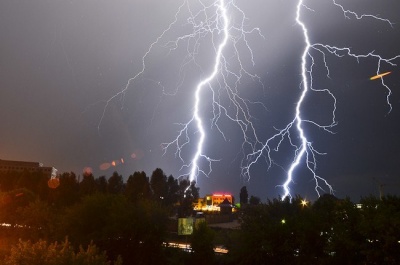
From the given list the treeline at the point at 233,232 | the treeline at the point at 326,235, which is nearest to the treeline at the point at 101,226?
the treeline at the point at 233,232

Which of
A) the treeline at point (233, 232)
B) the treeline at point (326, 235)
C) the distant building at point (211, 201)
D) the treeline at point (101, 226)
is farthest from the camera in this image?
the distant building at point (211, 201)

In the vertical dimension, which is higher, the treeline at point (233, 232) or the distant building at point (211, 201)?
the distant building at point (211, 201)

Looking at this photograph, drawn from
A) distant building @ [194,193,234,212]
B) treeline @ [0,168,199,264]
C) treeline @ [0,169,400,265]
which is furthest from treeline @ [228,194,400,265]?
distant building @ [194,193,234,212]

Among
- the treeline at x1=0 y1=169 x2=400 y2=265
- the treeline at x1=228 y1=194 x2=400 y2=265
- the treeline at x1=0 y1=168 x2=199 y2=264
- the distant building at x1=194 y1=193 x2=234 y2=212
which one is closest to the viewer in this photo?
the treeline at x1=228 y1=194 x2=400 y2=265

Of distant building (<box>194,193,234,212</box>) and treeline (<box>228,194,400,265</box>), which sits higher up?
distant building (<box>194,193,234,212</box>)

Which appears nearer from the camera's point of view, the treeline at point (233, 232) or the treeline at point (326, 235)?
the treeline at point (326, 235)

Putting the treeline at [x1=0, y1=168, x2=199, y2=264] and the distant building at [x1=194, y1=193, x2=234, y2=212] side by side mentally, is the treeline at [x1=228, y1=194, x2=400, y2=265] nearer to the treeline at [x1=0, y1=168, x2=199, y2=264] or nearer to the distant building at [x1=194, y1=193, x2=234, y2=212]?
the treeline at [x1=0, y1=168, x2=199, y2=264]

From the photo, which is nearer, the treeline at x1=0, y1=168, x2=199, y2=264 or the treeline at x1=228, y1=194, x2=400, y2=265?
the treeline at x1=228, y1=194, x2=400, y2=265

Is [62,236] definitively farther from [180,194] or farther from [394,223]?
[180,194]

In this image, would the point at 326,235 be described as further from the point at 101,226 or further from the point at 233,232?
the point at 101,226

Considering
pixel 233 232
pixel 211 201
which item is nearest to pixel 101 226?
pixel 233 232

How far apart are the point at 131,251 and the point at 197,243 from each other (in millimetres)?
4096

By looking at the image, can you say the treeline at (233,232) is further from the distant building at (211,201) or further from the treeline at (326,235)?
the distant building at (211,201)

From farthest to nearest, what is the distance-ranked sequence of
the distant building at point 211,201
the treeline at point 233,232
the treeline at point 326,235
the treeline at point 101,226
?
the distant building at point 211,201
the treeline at point 101,226
the treeline at point 233,232
the treeline at point 326,235
